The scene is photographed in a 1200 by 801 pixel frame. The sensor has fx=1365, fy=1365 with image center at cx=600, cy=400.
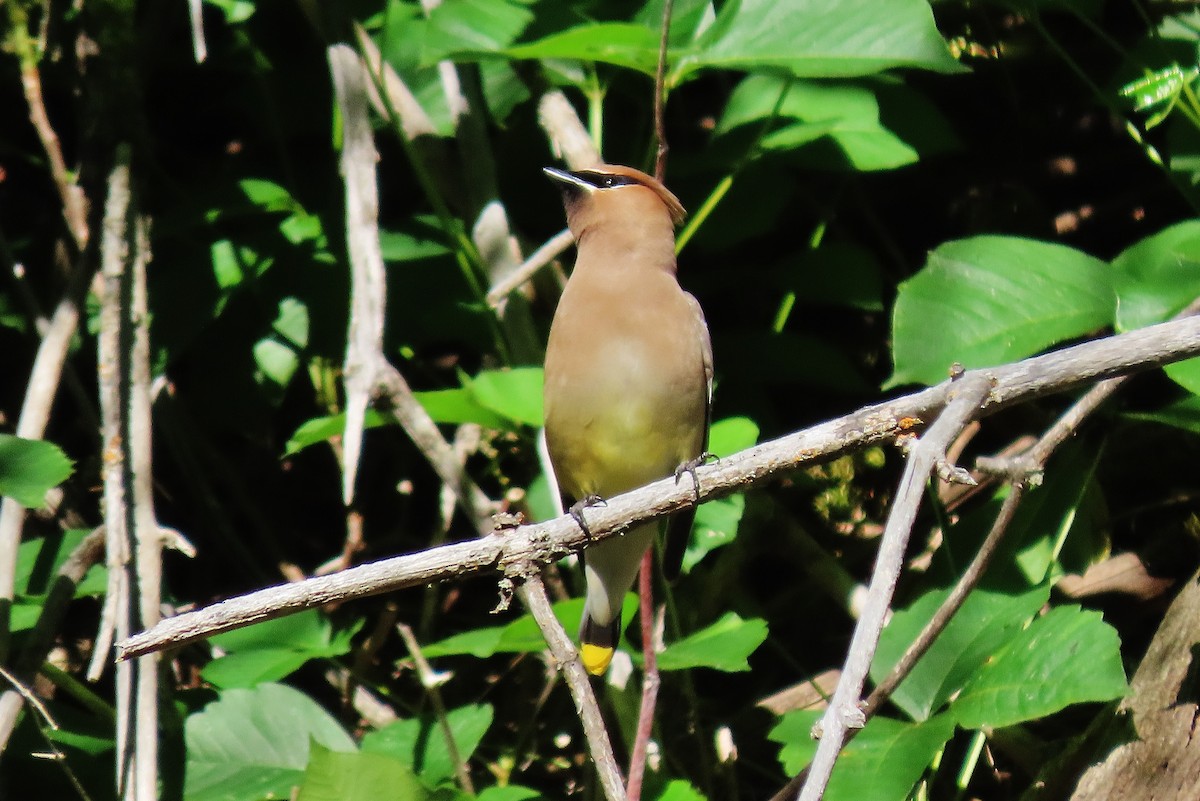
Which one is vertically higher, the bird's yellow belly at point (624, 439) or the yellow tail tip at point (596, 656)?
the bird's yellow belly at point (624, 439)

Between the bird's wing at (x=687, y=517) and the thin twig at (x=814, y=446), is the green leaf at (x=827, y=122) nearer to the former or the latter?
the bird's wing at (x=687, y=517)

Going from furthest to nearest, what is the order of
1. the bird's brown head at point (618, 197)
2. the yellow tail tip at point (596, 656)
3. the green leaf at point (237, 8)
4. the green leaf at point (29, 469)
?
the green leaf at point (237, 8)
the bird's brown head at point (618, 197)
the yellow tail tip at point (596, 656)
the green leaf at point (29, 469)

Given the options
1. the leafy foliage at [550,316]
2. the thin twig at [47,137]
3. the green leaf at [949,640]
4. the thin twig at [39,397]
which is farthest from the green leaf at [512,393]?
the thin twig at [47,137]

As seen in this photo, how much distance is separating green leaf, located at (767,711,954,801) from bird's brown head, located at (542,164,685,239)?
1.29 metres

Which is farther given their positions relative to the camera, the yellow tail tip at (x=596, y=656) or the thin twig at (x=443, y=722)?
the yellow tail tip at (x=596, y=656)

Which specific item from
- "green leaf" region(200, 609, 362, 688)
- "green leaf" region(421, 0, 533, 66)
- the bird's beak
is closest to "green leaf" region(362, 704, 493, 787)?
"green leaf" region(200, 609, 362, 688)

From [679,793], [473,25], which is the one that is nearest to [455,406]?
[473,25]

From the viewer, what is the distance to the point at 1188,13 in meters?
3.77

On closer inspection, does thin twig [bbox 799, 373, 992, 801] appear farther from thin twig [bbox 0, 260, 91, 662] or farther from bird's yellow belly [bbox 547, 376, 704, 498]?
thin twig [bbox 0, 260, 91, 662]

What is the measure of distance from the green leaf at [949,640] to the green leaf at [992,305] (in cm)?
52

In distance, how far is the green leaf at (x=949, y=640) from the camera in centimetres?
284

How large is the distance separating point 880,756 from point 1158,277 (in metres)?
1.24

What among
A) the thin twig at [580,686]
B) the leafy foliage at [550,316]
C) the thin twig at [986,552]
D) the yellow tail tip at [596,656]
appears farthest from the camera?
the yellow tail tip at [596,656]

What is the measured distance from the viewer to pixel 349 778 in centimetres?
256
